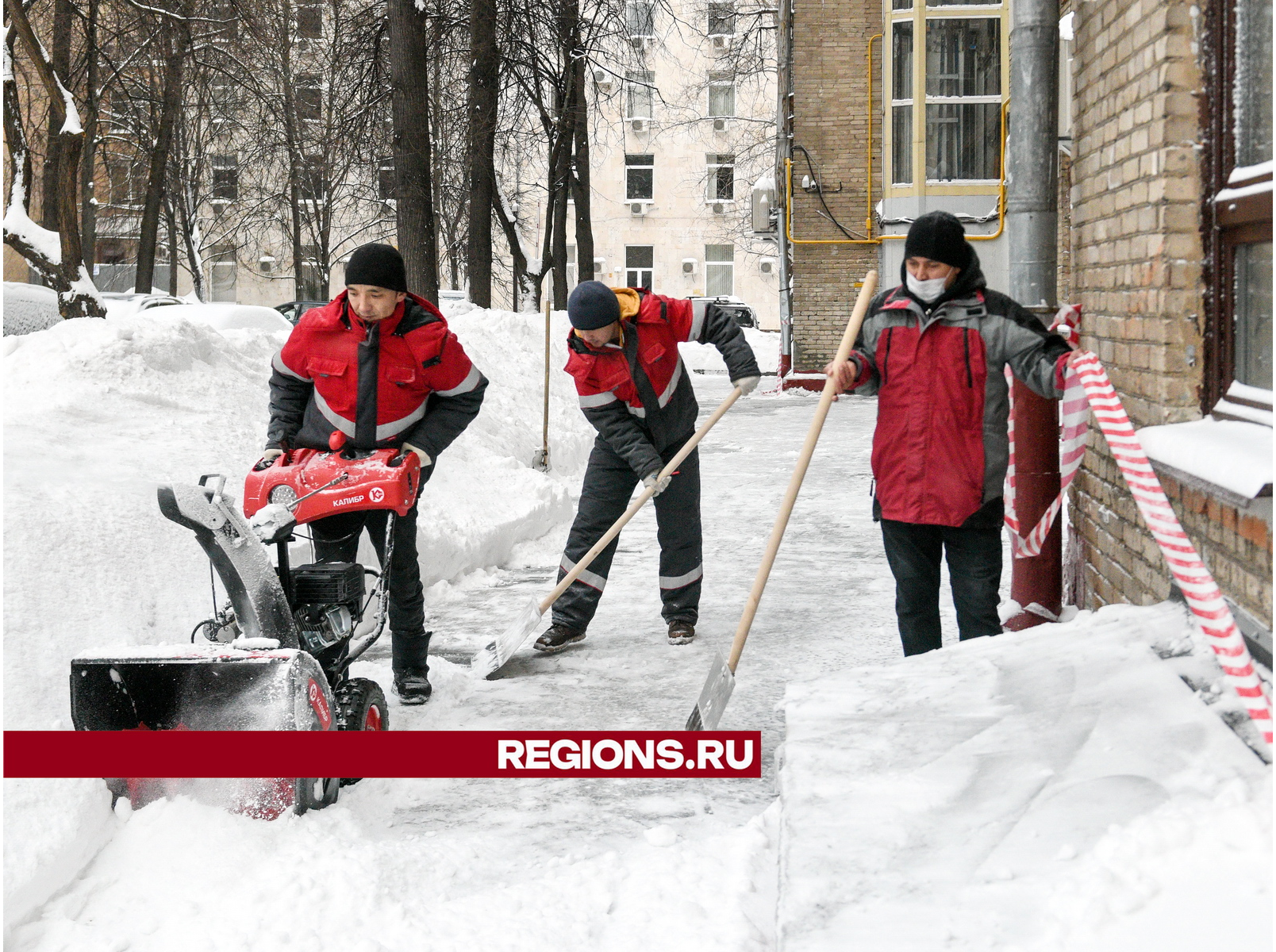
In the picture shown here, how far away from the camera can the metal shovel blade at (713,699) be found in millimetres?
3902

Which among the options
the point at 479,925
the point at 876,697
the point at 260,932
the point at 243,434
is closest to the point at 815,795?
the point at 876,697

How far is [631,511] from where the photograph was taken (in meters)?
5.48

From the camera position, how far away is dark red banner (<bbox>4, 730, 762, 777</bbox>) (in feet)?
11.0

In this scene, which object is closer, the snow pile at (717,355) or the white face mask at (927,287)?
the white face mask at (927,287)

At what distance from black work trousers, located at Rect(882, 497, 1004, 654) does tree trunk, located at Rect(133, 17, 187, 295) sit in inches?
385

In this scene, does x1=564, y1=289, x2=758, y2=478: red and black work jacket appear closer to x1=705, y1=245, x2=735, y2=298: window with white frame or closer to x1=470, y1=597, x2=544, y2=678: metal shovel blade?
x1=470, y1=597, x2=544, y2=678: metal shovel blade

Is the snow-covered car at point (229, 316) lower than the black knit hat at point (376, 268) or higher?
higher

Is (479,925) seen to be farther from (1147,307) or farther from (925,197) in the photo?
(925,197)

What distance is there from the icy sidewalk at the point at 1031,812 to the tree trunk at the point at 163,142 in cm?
1070

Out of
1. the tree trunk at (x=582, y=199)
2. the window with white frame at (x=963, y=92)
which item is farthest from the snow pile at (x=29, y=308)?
the window with white frame at (x=963, y=92)

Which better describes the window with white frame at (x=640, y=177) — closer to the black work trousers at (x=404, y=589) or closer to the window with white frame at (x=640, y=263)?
the window with white frame at (x=640, y=263)

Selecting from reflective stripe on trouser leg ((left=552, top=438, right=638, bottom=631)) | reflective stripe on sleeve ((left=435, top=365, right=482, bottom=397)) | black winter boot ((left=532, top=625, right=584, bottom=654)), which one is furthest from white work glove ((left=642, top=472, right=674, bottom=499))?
reflective stripe on sleeve ((left=435, top=365, right=482, bottom=397))

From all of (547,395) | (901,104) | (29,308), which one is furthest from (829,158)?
(29,308)

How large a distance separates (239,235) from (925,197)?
31.9 m
